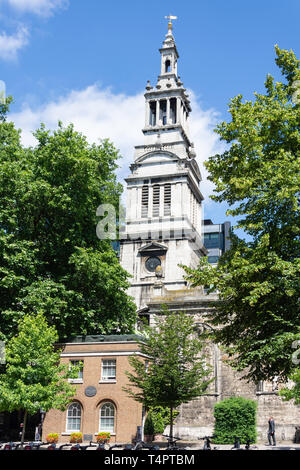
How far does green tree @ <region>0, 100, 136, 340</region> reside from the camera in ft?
101

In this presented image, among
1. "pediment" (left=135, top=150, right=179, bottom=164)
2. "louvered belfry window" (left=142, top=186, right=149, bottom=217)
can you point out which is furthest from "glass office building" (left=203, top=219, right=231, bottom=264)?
"louvered belfry window" (left=142, top=186, right=149, bottom=217)

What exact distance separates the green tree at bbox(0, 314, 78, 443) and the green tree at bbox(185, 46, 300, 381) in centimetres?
Result: 1077

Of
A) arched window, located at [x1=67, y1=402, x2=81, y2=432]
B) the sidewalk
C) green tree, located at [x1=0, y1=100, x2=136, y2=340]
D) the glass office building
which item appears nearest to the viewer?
the sidewalk

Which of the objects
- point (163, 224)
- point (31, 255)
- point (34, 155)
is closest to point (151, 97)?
point (163, 224)

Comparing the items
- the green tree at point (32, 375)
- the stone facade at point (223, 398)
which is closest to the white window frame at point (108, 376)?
the green tree at point (32, 375)

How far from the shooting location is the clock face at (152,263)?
52.6 metres

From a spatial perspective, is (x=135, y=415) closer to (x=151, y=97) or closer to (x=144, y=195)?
(x=144, y=195)

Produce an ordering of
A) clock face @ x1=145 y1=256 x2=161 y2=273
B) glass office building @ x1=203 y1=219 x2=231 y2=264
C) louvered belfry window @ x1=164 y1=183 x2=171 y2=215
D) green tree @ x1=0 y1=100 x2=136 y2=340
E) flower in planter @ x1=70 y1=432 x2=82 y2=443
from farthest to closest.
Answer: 1. glass office building @ x1=203 y1=219 x2=231 y2=264
2. louvered belfry window @ x1=164 y1=183 x2=171 y2=215
3. clock face @ x1=145 y1=256 x2=161 y2=273
4. green tree @ x1=0 y1=100 x2=136 y2=340
5. flower in planter @ x1=70 y1=432 x2=82 y2=443

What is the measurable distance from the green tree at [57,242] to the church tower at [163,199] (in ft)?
46.8

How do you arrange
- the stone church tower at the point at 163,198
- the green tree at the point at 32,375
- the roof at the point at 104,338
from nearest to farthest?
the green tree at the point at 32,375 < the roof at the point at 104,338 < the stone church tower at the point at 163,198

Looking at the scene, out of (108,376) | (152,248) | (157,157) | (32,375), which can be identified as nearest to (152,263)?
(152,248)

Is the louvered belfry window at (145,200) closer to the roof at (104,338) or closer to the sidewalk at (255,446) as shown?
the roof at (104,338)

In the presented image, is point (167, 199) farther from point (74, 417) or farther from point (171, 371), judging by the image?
point (171, 371)

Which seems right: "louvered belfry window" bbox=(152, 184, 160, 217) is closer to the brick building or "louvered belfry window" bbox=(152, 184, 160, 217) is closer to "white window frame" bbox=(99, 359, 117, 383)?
the brick building
